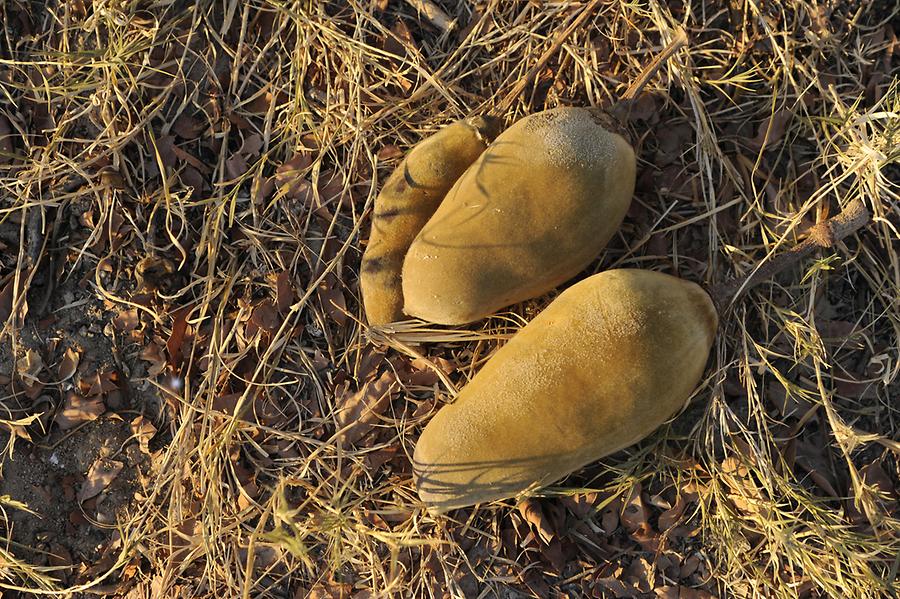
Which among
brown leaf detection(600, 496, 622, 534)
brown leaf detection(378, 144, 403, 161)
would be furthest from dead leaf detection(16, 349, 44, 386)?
brown leaf detection(600, 496, 622, 534)

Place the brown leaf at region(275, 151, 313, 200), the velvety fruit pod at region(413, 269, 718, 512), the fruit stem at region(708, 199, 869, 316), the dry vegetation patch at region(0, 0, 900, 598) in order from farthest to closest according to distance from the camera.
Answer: the brown leaf at region(275, 151, 313, 200) < the dry vegetation patch at region(0, 0, 900, 598) < the fruit stem at region(708, 199, 869, 316) < the velvety fruit pod at region(413, 269, 718, 512)

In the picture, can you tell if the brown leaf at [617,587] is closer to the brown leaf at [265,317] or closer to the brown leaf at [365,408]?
the brown leaf at [365,408]

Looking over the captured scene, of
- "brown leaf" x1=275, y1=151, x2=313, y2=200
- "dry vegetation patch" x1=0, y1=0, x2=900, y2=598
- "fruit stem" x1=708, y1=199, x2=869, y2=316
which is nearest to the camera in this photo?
"fruit stem" x1=708, y1=199, x2=869, y2=316

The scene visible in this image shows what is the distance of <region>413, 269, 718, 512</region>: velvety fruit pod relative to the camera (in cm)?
174

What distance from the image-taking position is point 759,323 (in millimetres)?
2076

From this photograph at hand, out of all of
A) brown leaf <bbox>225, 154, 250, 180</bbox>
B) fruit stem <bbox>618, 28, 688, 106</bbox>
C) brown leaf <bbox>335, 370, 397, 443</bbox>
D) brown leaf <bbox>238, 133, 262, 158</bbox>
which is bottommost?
brown leaf <bbox>335, 370, 397, 443</bbox>

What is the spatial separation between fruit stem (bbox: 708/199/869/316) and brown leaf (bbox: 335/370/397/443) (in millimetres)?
1029

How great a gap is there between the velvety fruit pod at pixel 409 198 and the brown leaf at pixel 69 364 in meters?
1.05

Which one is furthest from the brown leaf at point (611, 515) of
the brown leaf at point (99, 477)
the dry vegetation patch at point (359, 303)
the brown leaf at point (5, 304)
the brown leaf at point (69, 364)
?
the brown leaf at point (5, 304)

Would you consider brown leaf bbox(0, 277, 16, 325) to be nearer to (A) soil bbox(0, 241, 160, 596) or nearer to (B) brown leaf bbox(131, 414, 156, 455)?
(A) soil bbox(0, 241, 160, 596)

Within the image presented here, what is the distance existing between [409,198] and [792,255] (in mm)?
1140

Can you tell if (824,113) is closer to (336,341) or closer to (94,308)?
(336,341)

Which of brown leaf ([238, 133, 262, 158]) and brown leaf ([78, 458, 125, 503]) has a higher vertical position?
brown leaf ([238, 133, 262, 158])

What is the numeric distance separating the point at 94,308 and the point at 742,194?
2146mm
